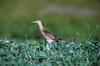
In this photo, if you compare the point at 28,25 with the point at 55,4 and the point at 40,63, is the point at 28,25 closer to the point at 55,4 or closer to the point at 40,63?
the point at 55,4

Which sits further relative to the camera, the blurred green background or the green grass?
the blurred green background

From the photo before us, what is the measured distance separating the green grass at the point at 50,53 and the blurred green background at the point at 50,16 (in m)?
7.57

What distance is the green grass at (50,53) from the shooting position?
13323 millimetres

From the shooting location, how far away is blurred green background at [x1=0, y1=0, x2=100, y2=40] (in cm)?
2410

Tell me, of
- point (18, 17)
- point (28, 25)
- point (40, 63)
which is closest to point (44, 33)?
point (40, 63)

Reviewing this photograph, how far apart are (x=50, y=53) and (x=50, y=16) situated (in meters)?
15.0

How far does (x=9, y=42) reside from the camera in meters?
14.6

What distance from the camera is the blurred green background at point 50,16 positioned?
24.1 metres

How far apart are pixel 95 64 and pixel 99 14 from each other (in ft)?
55.0

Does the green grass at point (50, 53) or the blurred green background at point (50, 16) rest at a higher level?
the blurred green background at point (50, 16)

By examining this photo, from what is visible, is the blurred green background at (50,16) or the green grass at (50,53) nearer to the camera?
the green grass at (50,53)

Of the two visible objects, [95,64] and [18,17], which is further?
[18,17]

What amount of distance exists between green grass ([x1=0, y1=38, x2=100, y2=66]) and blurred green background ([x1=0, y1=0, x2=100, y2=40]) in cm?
757

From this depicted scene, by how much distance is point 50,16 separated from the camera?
94.6 feet
